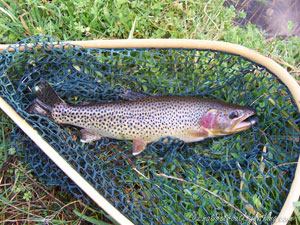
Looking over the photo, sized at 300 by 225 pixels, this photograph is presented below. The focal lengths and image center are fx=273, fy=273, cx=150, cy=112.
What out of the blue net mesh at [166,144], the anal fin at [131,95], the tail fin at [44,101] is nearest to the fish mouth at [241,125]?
the blue net mesh at [166,144]

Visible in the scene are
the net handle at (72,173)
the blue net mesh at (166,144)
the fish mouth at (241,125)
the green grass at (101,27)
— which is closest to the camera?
the net handle at (72,173)

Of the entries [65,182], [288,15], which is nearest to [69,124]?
[65,182]

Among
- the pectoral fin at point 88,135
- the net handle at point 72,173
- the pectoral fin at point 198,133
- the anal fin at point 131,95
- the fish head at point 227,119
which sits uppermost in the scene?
the fish head at point 227,119

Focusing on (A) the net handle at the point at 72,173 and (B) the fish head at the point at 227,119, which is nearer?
(A) the net handle at the point at 72,173

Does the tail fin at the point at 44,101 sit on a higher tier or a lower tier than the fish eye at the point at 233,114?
lower

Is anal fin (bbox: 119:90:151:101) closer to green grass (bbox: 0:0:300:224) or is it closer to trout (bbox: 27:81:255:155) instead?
trout (bbox: 27:81:255:155)

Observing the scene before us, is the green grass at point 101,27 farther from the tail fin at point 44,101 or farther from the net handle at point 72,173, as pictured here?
the net handle at point 72,173

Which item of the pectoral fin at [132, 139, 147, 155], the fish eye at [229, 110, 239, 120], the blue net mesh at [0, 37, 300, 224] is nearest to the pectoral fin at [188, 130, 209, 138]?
the blue net mesh at [0, 37, 300, 224]
